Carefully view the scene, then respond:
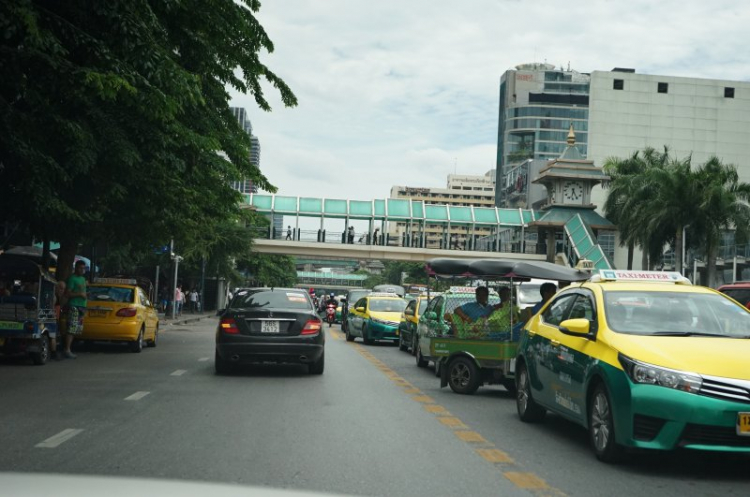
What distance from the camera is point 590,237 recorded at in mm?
72562

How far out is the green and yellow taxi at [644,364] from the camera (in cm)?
765

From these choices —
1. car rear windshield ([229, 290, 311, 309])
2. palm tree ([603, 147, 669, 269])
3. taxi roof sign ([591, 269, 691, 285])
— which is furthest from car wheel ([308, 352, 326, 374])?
palm tree ([603, 147, 669, 269])

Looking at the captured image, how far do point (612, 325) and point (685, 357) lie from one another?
42.5 inches

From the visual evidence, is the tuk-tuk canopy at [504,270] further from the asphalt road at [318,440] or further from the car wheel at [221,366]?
the car wheel at [221,366]

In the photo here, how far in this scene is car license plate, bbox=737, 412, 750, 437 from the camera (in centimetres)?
757

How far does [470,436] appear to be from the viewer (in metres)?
9.92

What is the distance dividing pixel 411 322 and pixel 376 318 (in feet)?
14.4

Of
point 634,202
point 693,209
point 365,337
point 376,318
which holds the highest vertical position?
point 634,202

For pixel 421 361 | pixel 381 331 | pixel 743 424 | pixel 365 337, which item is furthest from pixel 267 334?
pixel 365 337

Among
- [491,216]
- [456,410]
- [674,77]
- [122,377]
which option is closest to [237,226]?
[491,216]

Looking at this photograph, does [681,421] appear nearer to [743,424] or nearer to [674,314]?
[743,424]

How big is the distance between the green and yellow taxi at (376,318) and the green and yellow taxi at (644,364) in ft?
59.5

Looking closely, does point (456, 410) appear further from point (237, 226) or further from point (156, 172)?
point (237, 226)

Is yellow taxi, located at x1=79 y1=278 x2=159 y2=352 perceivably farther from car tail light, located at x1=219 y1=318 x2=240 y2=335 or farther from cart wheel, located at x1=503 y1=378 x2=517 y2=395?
cart wheel, located at x1=503 y1=378 x2=517 y2=395
